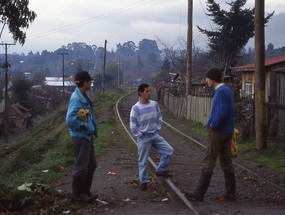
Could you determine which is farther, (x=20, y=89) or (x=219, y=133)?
(x=20, y=89)

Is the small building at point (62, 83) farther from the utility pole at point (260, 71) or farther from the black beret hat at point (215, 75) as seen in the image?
the black beret hat at point (215, 75)

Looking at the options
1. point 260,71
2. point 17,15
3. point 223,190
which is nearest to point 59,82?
point 17,15

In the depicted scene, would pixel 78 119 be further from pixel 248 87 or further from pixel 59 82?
pixel 59 82

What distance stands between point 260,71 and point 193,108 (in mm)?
11436

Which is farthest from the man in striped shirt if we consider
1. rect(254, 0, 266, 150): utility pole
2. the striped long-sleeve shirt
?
rect(254, 0, 266, 150): utility pole

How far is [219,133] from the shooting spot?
576 cm

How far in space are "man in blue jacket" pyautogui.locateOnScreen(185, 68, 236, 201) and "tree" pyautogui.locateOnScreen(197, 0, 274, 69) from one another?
28462 mm

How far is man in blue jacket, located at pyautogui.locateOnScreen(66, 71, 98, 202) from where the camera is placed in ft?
18.4

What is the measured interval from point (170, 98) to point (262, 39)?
19875 mm

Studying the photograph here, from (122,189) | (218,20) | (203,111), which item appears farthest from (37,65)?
(122,189)

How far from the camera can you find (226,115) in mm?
5656

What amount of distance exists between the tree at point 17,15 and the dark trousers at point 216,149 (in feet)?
38.2

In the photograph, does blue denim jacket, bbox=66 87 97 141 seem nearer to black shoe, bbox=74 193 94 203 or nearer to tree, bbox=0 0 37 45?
black shoe, bbox=74 193 94 203

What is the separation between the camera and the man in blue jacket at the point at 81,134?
5.61 metres
